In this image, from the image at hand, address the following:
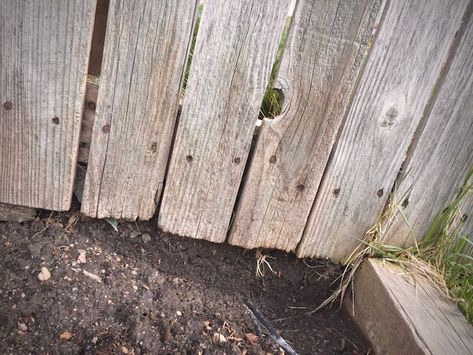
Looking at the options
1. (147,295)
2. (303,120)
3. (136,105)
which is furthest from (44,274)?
(303,120)

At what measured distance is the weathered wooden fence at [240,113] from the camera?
5.40ft

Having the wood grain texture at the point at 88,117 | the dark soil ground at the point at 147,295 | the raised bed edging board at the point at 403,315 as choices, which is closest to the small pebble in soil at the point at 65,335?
the dark soil ground at the point at 147,295

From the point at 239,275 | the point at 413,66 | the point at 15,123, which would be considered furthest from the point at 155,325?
the point at 413,66

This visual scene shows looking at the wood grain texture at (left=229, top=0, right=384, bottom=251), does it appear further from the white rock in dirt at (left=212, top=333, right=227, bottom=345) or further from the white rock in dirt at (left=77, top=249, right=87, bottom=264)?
the white rock in dirt at (left=77, top=249, right=87, bottom=264)

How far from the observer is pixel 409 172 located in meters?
2.01

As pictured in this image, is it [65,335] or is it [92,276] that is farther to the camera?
[92,276]

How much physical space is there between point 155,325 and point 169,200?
0.53m

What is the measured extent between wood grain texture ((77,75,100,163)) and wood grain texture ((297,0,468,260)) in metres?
1.04

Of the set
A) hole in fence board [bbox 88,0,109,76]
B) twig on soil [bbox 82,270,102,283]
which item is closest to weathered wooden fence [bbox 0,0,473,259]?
hole in fence board [bbox 88,0,109,76]

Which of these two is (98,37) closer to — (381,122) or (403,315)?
(381,122)

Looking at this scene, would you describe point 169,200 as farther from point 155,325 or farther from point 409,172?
point 409,172

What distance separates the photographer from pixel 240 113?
1.79 meters

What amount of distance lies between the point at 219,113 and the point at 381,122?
70 centimetres

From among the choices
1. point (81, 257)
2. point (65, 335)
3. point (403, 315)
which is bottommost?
point (65, 335)
